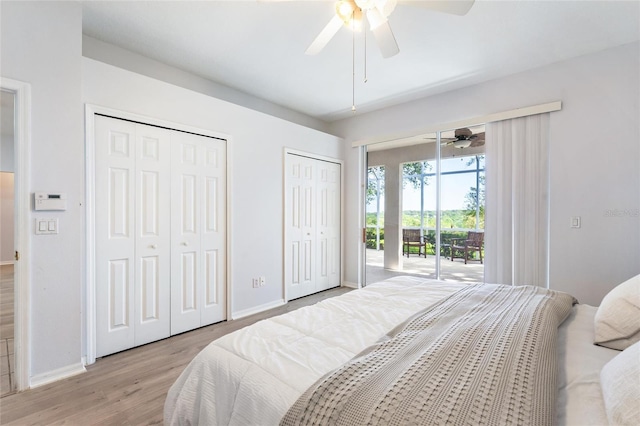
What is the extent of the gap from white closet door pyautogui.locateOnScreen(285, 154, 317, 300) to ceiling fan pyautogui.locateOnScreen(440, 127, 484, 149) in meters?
1.85

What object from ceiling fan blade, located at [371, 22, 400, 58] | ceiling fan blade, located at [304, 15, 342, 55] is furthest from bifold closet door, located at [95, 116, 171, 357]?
ceiling fan blade, located at [371, 22, 400, 58]

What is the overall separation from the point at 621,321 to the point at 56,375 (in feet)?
10.7

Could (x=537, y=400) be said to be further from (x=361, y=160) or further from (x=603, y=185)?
(x=361, y=160)

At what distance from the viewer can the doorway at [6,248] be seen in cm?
211

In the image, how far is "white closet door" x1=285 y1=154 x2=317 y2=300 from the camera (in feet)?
12.5

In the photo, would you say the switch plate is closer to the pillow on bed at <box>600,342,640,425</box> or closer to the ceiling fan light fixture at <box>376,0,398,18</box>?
the ceiling fan light fixture at <box>376,0,398,18</box>

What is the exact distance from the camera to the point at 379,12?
1650 millimetres

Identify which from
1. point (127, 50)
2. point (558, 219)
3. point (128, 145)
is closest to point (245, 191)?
point (128, 145)

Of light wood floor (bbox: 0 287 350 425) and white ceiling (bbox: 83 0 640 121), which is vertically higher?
white ceiling (bbox: 83 0 640 121)

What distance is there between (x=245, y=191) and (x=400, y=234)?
7.68 ft

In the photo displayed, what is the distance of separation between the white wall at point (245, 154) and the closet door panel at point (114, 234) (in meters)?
0.30

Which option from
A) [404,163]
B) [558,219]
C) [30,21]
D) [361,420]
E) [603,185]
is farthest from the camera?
[404,163]

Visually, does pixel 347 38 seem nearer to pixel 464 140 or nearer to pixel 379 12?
pixel 379 12

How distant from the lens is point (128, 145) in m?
2.44
